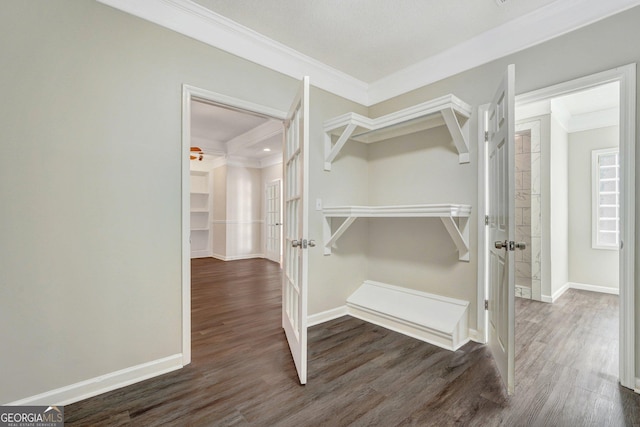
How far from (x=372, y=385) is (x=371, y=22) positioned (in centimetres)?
262

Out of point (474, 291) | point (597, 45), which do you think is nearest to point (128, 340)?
point (474, 291)

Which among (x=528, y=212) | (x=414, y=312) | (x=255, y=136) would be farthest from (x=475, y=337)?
(x=255, y=136)

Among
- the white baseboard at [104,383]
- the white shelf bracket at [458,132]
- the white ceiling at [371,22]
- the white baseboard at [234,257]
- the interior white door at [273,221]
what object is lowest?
the white baseboard at [234,257]

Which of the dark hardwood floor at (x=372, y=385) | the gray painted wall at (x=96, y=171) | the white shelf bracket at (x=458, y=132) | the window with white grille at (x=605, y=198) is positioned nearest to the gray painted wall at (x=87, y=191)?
the gray painted wall at (x=96, y=171)

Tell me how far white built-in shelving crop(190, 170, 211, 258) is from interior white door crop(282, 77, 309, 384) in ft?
19.0

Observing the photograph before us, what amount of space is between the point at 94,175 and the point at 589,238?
570 centimetres

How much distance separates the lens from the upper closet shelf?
2.35 metres

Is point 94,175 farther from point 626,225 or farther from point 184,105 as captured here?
point 626,225

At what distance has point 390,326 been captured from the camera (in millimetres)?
2697

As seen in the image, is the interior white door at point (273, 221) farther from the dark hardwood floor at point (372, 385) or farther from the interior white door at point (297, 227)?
the interior white door at point (297, 227)

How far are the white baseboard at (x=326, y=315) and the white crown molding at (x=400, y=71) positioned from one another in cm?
230

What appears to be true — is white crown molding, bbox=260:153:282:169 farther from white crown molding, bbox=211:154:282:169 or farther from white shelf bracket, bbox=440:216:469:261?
white shelf bracket, bbox=440:216:469:261

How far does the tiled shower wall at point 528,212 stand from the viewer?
374 cm

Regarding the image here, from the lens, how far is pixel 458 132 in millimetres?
2426
